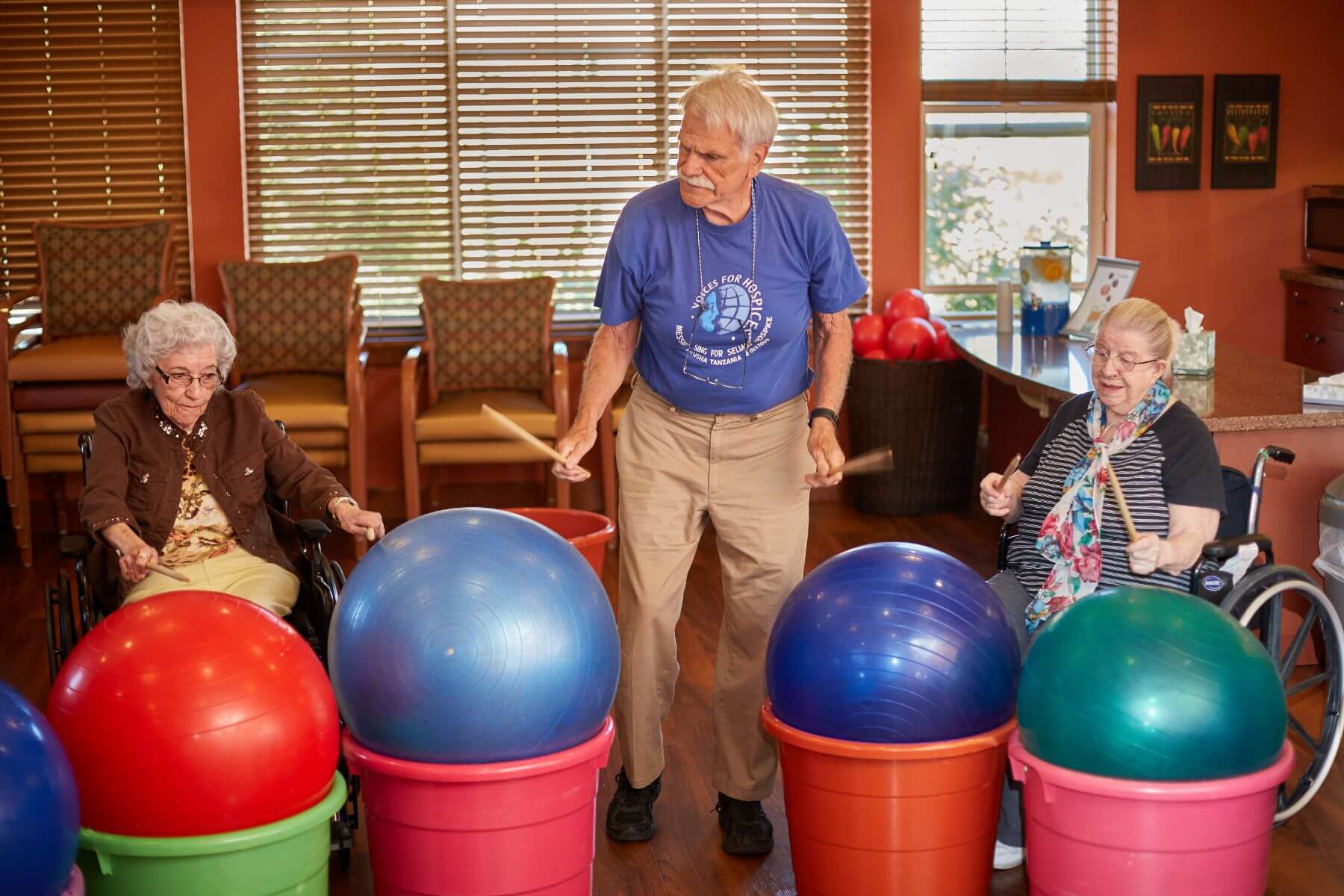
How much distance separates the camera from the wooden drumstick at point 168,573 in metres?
2.85

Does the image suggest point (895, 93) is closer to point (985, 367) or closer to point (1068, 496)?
point (985, 367)

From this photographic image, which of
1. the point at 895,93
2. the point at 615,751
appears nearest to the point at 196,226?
the point at 895,93

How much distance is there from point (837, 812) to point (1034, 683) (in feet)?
1.32

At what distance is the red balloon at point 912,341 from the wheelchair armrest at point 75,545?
375cm

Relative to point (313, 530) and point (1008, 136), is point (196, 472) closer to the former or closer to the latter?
point (313, 530)

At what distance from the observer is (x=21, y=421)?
18.9ft

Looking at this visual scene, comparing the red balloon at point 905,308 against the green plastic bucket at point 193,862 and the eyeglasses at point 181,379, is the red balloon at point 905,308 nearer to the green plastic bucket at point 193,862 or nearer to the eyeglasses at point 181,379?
the eyeglasses at point 181,379

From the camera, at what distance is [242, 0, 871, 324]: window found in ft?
21.0

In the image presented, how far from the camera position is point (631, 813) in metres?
3.11

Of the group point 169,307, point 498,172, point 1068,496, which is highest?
point 498,172

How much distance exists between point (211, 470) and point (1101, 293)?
3.56m

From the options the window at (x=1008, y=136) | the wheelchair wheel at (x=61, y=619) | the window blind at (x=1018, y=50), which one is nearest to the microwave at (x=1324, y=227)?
the window at (x=1008, y=136)

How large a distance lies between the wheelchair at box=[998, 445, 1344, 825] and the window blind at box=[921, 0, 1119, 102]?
12.3ft

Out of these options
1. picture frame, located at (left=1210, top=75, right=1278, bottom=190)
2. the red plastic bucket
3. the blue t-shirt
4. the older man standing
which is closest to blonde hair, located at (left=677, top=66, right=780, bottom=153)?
the older man standing
